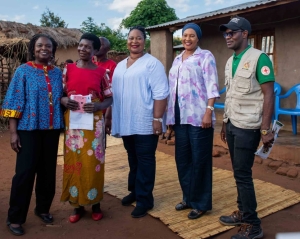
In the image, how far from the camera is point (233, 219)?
312 cm

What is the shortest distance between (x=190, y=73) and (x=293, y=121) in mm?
4026

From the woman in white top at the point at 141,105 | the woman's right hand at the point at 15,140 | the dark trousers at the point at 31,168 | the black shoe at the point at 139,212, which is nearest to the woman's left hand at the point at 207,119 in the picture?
the woman in white top at the point at 141,105

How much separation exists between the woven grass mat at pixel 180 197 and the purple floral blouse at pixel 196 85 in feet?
3.10

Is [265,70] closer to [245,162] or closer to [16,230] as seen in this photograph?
A: [245,162]

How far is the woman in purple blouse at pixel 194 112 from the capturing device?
10.1ft

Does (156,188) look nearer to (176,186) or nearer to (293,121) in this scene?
(176,186)

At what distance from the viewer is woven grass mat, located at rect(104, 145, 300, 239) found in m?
3.07

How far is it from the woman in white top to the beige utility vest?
715 mm

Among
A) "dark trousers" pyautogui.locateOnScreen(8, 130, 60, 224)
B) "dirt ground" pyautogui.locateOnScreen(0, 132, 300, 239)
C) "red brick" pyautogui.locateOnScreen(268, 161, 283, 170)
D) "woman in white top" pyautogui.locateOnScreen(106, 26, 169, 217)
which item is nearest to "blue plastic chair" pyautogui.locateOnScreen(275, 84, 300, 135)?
"red brick" pyautogui.locateOnScreen(268, 161, 283, 170)

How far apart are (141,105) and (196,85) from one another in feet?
1.83

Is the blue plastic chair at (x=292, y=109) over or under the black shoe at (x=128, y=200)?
over

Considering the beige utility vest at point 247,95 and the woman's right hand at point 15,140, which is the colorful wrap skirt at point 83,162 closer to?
the woman's right hand at point 15,140

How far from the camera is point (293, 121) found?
249 inches

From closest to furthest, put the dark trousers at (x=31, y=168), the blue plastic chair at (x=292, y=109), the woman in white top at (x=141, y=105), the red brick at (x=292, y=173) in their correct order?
the dark trousers at (x=31, y=168) → the woman in white top at (x=141, y=105) → the red brick at (x=292, y=173) → the blue plastic chair at (x=292, y=109)
